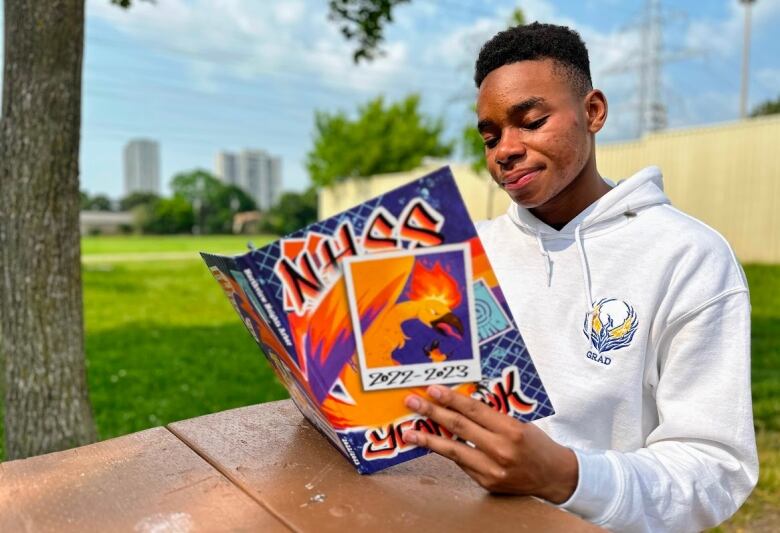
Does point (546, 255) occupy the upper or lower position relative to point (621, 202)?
lower

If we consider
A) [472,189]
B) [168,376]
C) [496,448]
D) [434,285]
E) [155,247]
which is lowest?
[155,247]

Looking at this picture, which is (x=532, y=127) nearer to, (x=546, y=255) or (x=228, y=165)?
(x=546, y=255)

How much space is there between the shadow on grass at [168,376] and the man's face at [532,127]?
10.5 feet

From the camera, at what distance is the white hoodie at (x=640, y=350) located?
1.00m

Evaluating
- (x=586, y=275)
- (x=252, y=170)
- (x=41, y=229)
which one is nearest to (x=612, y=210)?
(x=586, y=275)

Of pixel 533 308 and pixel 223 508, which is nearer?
pixel 223 508

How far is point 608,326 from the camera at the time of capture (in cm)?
122

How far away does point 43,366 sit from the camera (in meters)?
2.80

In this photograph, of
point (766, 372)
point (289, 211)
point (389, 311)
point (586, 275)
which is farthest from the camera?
point (289, 211)

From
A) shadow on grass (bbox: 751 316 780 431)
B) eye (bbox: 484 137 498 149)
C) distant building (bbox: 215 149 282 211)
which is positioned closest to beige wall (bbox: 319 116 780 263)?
shadow on grass (bbox: 751 316 780 431)

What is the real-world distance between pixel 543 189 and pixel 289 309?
0.64 meters

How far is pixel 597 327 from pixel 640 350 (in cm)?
9

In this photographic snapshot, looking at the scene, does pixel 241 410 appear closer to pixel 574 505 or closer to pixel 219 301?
pixel 574 505

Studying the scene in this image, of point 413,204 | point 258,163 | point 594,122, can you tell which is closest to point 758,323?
point 594,122
